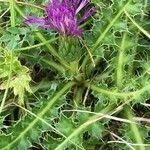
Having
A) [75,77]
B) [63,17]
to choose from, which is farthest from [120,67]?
[63,17]

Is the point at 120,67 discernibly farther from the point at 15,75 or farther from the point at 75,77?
the point at 15,75

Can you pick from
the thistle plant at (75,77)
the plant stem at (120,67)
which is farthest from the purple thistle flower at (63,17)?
the plant stem at (120,67)

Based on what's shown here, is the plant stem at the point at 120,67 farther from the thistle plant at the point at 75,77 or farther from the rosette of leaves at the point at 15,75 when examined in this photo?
the rosette of leaves at the point at 15,75

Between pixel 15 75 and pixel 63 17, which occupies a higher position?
pixel 63 17

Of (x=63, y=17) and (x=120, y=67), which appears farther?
(x=120, y=67)

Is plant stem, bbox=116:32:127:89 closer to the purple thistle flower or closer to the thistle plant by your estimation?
the thistle plant

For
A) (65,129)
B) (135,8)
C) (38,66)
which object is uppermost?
(135,8)

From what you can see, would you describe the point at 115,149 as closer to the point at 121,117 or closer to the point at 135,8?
the point at 121,117

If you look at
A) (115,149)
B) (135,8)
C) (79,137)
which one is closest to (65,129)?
(79,137)

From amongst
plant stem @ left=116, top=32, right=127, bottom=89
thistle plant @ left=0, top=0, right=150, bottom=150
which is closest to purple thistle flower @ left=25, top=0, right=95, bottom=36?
thistle plant @ left=0, top=0, right=150, bottom=150
